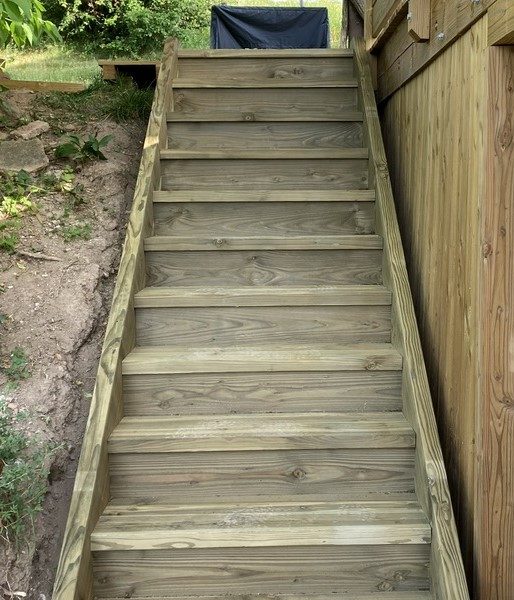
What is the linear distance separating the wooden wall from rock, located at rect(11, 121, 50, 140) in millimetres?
2066

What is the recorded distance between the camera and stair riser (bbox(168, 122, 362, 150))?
10.3 ft

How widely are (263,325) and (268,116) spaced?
51.8 inches

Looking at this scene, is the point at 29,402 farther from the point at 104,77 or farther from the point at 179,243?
the point at 104,77

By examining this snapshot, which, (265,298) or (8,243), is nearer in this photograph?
(265,298)

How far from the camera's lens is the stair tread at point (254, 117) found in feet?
10.3

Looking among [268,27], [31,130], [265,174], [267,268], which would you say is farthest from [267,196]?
[268,27]

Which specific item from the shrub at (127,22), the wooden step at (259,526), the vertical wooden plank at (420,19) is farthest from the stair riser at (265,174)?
the shrub at (127,22)

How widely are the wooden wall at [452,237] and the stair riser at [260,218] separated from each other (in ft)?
1.20

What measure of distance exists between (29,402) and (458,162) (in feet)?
5.45

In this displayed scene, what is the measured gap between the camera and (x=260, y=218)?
2.81 meters

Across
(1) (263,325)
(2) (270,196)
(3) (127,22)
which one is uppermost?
(3) (127,22)

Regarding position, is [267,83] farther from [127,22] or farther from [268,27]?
[127,22]

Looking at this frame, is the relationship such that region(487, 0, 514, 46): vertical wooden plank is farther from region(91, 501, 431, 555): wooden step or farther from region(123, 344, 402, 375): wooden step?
region(91, 501, 431, 555): wooden step

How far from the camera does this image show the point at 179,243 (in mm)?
2586
